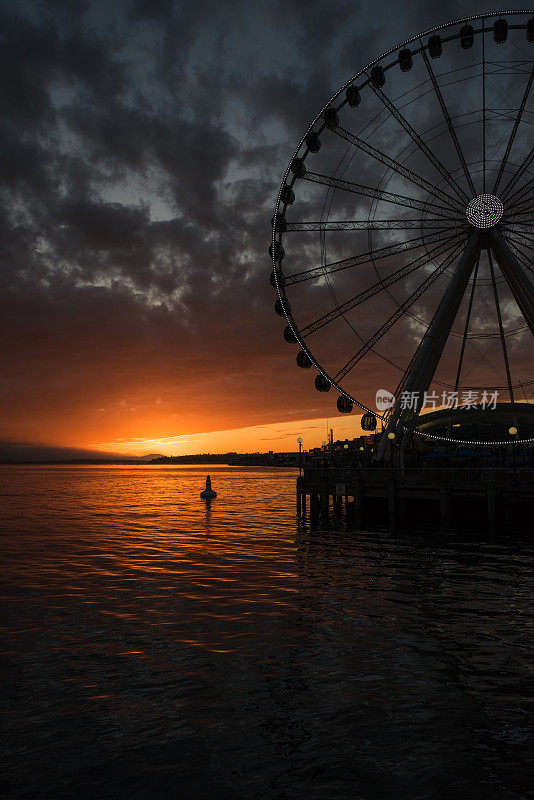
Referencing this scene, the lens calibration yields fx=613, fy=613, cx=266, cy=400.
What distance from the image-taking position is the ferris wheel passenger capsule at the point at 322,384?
38.4 meters

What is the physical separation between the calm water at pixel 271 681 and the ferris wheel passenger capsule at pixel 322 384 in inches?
576

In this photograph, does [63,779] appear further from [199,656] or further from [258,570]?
[258,570]

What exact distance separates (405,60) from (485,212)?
33.7 feet

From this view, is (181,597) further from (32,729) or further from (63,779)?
(63,779)

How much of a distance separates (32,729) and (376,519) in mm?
34831

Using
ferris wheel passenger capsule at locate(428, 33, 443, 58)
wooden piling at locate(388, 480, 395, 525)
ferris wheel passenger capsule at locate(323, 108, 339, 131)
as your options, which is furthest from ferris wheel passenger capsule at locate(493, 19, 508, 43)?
wooden piling at locate(388, 480, 395, 525)

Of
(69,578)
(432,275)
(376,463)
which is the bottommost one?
(69,578)

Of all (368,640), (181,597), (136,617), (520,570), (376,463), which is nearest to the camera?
(368,640)

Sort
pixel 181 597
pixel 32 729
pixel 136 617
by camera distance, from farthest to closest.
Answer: pixel 181 597, pixel 136 617, pixel 32 729

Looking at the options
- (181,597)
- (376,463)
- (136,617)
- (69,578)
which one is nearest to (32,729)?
(136,617)

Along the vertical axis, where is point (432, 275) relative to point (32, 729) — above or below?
above

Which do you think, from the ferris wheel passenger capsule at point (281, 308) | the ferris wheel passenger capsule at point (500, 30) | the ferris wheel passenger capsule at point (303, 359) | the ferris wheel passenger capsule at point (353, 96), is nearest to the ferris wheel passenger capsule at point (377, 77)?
the ferris wheel passenger capsule at point (353, 96)

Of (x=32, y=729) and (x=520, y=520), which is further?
(x=520, y=520)

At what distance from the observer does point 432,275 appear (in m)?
37.5
